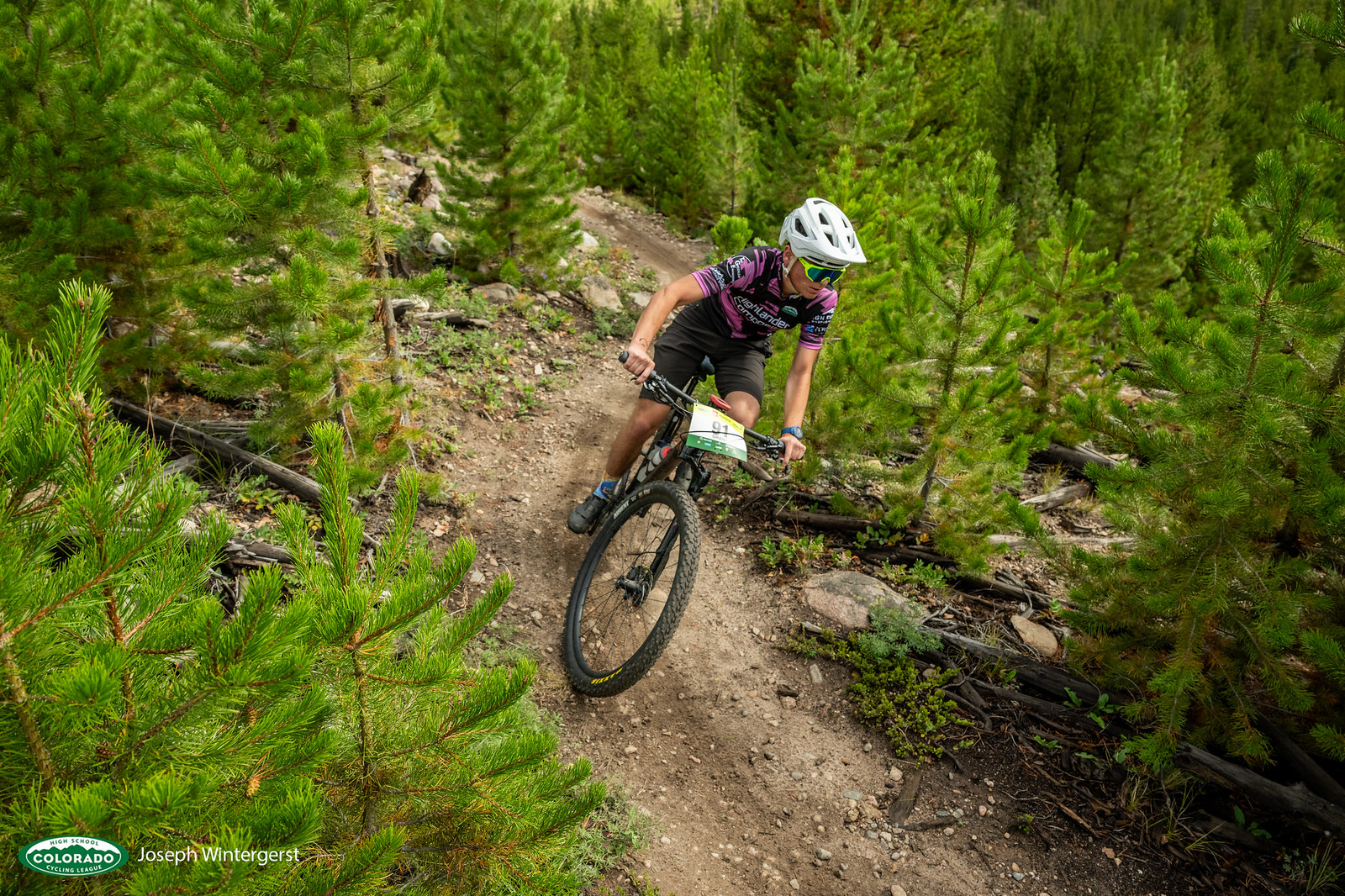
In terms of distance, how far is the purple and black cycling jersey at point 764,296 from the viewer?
5133mm

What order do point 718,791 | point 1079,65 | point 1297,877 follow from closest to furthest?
1. point 1297,877
2. point 718,791
3. point 1079,65

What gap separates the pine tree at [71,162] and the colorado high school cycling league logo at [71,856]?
4.79m

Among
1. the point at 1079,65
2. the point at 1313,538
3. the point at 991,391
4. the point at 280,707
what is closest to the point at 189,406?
the point at 280,707

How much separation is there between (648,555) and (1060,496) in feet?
18.6

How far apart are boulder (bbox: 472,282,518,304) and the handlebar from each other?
7.00m

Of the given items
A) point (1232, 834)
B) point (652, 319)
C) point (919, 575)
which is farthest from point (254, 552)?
point (1232, 834)

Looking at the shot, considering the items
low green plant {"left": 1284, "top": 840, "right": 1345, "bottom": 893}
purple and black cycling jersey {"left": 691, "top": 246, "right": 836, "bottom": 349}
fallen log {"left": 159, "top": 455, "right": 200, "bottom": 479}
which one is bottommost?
low green plant {"left": 1284, "top": 840, "right": 1345, "bottom": 893}

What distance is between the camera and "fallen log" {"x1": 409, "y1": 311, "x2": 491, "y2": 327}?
9297mm

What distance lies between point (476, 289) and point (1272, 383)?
9.93 m

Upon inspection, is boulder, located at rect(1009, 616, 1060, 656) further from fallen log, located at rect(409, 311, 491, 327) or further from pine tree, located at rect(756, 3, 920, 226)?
pine tree, located at rect(756, 3, 920, 226)

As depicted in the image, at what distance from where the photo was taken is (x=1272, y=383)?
3736 millimetres

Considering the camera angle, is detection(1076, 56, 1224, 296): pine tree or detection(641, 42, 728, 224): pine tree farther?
detection(641, 42, 728, 224): pine tree

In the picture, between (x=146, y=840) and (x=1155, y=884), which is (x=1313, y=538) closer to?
(x=1155, y=884)

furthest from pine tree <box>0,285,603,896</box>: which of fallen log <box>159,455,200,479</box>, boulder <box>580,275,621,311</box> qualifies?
boulder <box>580,275,621,311</box>
